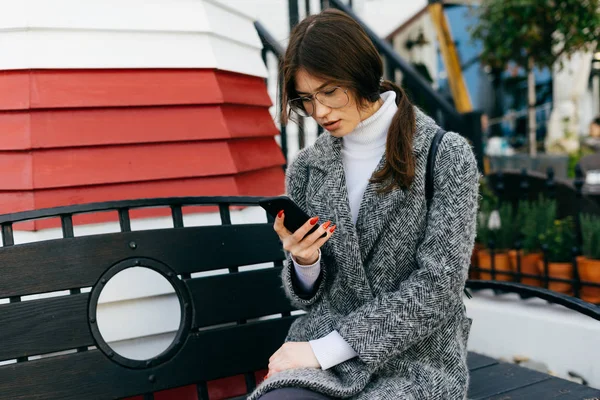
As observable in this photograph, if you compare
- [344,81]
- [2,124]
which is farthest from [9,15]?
[344,81]

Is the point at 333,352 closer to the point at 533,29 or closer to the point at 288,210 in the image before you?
the point at 288,210

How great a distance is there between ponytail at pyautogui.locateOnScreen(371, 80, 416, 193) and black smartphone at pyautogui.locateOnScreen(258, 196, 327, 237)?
0.22m

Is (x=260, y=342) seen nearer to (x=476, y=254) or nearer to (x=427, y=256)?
(x=427, y=256)

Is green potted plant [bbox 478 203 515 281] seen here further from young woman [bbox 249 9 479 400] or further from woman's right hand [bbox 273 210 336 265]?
woman's right hand [bbox 273 210 336 265]

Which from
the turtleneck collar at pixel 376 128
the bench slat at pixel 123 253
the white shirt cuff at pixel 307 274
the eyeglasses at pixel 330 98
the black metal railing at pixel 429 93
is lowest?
the white shirt cuff at pixel 307 274

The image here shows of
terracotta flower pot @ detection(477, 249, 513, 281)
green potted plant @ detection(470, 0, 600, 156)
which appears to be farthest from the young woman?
green potted plant @ detection(470, 0, 600, 156)

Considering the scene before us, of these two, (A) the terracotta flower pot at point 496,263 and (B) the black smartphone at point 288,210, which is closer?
(B) the black smartphone at point 288,210

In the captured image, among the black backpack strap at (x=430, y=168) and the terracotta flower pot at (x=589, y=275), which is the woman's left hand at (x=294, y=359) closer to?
the black backpack strap at (x=430, y=168)

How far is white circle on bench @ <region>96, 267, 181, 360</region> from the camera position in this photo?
236 centimetres

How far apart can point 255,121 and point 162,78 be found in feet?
1.84

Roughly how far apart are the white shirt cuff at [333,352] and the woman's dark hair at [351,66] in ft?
1.35

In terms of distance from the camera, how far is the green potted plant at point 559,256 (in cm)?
340

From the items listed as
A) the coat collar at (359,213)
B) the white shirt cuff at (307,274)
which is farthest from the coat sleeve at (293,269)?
the coat collar at (359,213)

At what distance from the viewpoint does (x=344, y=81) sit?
1624 millimetres
